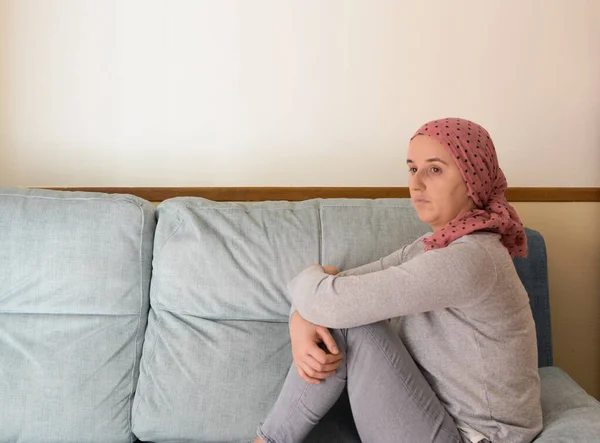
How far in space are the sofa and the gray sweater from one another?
23 cm

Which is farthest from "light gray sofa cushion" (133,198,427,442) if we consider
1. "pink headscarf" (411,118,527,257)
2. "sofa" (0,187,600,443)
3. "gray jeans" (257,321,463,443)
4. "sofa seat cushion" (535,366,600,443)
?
"sofa seat cushion" (535,366,600,443)

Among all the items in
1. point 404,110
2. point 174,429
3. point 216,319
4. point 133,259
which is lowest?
point 174,429

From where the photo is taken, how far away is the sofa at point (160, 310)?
138 cm

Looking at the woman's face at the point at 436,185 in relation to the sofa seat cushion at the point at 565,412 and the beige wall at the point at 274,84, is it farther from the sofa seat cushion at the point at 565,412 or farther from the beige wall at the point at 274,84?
the beige wall at the point at 274,84

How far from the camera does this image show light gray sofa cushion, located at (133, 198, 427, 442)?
Result: 4.53ft

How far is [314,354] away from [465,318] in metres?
0.33

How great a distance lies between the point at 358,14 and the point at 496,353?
3.94ft

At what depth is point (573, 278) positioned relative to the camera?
1.93m

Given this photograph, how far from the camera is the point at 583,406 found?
126cm

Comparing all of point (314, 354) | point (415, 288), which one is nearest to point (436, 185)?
point (415, 288)

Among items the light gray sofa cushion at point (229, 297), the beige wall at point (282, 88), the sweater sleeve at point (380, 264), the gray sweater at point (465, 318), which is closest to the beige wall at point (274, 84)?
the beige wall at point (282, 88)

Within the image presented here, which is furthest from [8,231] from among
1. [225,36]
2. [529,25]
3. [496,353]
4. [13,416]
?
[529,25]

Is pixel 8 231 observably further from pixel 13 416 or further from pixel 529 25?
pixel 529 25

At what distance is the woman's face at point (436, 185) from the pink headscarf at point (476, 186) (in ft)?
0.06
